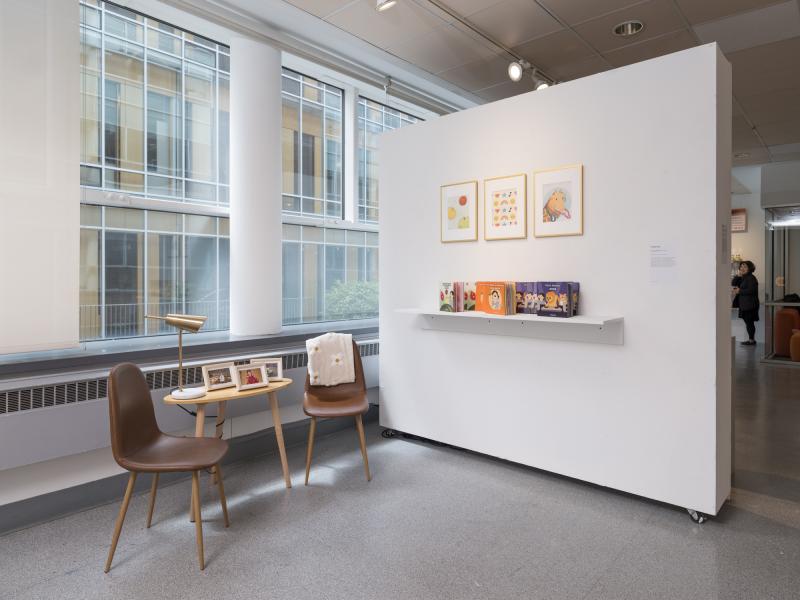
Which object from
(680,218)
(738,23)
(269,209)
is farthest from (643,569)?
(738,23)

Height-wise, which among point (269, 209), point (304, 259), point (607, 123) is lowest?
point (304, 259)

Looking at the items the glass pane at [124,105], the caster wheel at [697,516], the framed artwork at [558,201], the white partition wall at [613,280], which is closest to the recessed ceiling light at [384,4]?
the white partition wall at [613,280]

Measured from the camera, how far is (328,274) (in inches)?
214

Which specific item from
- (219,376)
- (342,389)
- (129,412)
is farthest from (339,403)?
(129,412)

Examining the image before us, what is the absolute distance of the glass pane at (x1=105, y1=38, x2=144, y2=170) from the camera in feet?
12.2

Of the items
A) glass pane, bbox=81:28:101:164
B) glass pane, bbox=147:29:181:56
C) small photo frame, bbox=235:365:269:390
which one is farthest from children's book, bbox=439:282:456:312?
glass pane, bbox=147:29:181:56

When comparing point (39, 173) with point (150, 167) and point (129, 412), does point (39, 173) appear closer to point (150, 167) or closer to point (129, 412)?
point (150, 167)

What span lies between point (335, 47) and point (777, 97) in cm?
498

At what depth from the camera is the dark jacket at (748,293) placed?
30.1 ft

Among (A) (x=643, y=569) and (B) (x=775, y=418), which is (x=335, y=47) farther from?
(B) (x=775, y=418)

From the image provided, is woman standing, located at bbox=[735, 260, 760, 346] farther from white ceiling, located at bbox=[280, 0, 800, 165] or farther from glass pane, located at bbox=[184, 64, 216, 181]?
glass pane, located at bbox=[184, 64, 216, 181]

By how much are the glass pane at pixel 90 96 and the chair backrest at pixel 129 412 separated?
5.93 feet

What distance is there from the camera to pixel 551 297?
3.39 metres

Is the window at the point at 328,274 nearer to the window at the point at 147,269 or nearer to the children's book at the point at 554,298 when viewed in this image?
the window at the point at 147,269
